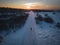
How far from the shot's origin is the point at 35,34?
4.54 feet

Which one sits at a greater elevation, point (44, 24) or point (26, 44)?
point (44, 24)

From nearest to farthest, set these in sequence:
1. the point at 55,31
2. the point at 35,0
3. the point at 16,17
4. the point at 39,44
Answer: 1. the point at 39,44
2. the point at 55,31
3. the point at 16,17
4. the point at 35,0

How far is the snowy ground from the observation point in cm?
128

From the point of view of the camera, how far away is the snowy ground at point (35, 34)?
128 centimetres

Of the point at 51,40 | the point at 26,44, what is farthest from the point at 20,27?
the point at 51,40

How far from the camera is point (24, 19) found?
1.49 meters

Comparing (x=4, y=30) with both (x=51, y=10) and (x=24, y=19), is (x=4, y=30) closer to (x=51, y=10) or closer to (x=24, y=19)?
(x=24, y=19)

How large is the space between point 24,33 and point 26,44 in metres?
0.19

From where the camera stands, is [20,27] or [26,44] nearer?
[26,44]

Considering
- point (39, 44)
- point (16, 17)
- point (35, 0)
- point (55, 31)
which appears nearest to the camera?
point (39, 44)

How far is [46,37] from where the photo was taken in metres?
1.32

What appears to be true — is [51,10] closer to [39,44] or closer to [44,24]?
[44,24]

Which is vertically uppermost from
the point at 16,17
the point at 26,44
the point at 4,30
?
the point at 16,17

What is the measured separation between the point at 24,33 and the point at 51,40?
0.30 metres
